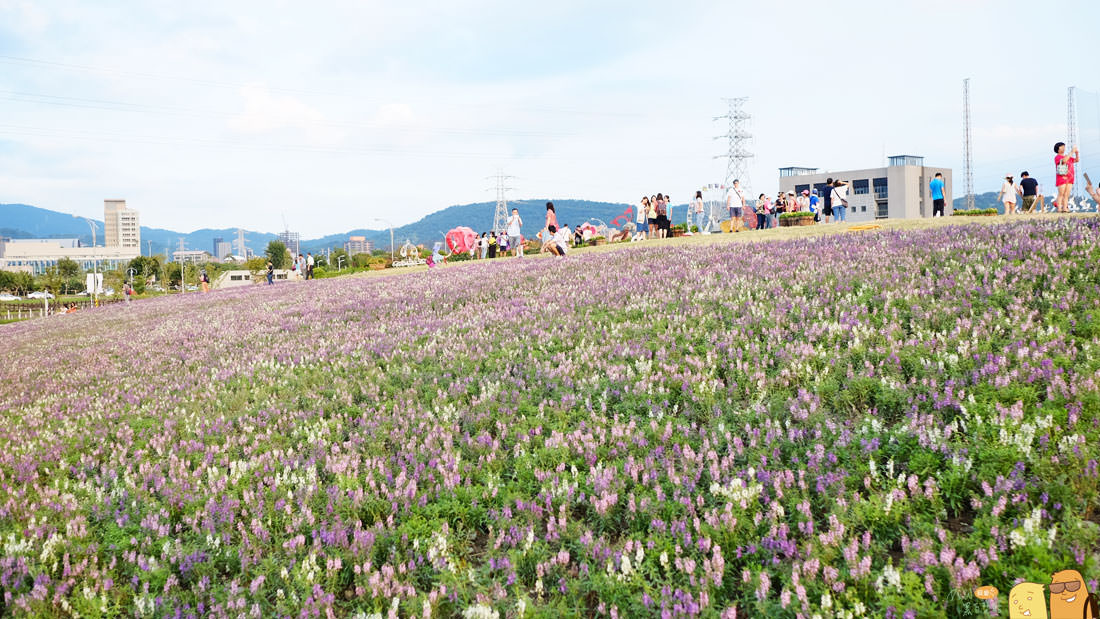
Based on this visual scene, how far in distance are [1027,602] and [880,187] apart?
175 meters

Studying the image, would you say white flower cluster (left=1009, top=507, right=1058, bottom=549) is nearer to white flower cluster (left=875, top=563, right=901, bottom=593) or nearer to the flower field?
the flower field

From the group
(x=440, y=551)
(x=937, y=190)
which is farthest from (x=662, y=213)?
(x=440, y=551)

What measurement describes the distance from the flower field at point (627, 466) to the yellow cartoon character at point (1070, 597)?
0.12 m

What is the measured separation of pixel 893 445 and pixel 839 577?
1737 millimetres

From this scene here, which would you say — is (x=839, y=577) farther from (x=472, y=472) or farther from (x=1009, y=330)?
(x=1009, y=330)

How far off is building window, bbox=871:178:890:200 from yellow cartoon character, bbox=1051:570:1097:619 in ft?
566

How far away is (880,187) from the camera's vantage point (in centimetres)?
15425

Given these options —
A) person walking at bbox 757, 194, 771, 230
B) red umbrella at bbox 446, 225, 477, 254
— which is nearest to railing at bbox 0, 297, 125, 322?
red umbrella at bbox 446, 225, 477, 254

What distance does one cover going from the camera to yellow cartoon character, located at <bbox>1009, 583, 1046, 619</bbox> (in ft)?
11.4

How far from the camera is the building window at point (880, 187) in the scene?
502 feet

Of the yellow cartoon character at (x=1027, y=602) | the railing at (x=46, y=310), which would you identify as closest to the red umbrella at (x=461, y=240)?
the railing at (x=46, y=310)

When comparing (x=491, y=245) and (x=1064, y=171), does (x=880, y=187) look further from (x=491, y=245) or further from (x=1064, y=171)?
(x=1064, y=171)

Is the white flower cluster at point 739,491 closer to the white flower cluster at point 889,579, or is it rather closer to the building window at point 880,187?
the white flower cluster at point 889,579

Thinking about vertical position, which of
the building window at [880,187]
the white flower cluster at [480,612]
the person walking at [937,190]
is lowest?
the white flower cluster at [480,612]
